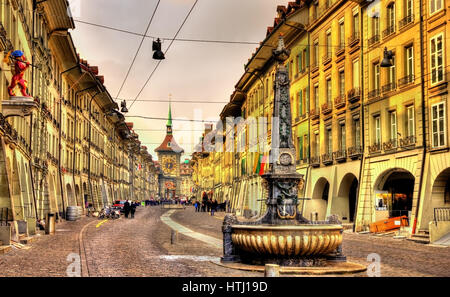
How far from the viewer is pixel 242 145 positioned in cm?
7100

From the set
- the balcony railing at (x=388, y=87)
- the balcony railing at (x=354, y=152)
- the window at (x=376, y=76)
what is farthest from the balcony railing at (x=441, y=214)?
the window at (x=376, y=76)

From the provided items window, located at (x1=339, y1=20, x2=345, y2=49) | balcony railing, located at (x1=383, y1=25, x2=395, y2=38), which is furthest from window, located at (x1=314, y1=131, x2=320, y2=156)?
balcony railing, located at (x1=383, y1=25, x2=395, y2=38)

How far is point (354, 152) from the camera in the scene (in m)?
Result: 36.3

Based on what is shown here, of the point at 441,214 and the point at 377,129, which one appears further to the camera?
the point at 377,129

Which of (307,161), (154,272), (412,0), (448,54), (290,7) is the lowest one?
(154,272)

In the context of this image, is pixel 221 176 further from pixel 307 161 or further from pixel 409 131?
pixel 409 131

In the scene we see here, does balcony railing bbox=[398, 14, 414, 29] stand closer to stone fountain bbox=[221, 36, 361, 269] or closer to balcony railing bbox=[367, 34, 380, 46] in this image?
balcony railing bbox=[367, 34, 380, 46]

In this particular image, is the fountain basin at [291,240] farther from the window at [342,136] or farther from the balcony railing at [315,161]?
the balcony railing at [315,161]

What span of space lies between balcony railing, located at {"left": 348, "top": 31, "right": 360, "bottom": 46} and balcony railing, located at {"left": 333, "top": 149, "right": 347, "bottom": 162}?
243 inches

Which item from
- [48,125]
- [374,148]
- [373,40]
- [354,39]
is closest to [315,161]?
[374,148]

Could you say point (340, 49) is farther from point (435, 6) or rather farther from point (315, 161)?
point (435, 6)

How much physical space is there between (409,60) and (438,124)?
4.46 meters
